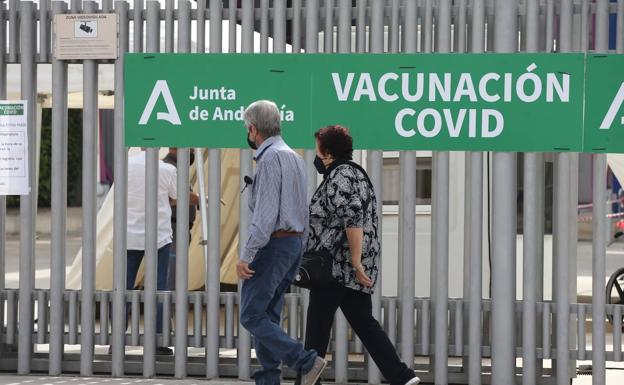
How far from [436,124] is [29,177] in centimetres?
258

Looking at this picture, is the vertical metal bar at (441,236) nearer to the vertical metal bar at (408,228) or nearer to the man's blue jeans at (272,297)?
the vertical metal bar at (408,228)

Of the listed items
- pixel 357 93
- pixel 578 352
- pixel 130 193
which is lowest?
pixel 578 352

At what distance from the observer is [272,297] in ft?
22.4

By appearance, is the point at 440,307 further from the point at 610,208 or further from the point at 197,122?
the point at 610,208

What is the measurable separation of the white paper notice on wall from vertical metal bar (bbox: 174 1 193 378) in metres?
1.01

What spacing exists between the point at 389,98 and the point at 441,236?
2.88 ft

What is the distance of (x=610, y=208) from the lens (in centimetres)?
2656

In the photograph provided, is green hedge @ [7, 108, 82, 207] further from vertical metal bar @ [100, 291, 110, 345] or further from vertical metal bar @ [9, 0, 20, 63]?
vertical metal bar @ [100, 291, 110, 345]

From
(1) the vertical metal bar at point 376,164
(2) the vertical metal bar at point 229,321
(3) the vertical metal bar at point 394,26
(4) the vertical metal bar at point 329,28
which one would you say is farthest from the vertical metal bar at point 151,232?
(3) the vertical metal bar at point 394,26

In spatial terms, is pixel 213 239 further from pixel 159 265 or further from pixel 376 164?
pixel 159 265

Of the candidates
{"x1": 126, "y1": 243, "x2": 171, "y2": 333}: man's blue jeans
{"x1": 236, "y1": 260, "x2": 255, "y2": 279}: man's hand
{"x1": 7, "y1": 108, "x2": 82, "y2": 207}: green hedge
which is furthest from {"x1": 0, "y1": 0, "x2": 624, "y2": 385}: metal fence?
{"x1": 7, "y1": 108, "x2": 82, "y2": 207}: green hedge

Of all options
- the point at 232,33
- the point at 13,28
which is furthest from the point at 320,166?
the point at 13,28

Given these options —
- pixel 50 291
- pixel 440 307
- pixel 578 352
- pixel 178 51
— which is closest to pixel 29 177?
pixel 50 291

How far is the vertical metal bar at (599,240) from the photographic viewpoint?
24.6 ft
